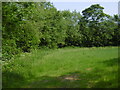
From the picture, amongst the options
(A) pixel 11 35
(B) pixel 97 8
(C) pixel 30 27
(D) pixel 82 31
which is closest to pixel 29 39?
(C) pixel 30 27

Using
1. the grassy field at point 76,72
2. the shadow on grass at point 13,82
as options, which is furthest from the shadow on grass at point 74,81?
the shadow on grass at point 13,82

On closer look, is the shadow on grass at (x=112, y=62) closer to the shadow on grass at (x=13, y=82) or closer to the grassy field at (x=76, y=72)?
the grassy field at (x=76, y=72)

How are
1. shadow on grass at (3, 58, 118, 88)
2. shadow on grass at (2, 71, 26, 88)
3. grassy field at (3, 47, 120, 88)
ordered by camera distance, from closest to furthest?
shadow on grass at (3, 58, 118, 88) < grassy field at (3, 47, 120, 88) < shadow on grass at (2, 71, 26, 88)

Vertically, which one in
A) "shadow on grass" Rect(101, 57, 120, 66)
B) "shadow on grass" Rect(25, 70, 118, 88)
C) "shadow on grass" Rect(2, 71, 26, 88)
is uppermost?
"shadow on grass" Rect(101, 57, 120, 66)

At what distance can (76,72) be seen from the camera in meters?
3.76

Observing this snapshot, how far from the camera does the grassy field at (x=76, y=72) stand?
3355mm

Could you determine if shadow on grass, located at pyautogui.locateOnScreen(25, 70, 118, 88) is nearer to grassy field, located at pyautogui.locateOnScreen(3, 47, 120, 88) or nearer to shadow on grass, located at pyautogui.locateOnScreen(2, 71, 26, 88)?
grassy field, located at pyautogui.locateOnScreen(3, 47, 120, 88)

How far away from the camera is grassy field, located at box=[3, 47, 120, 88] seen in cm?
336

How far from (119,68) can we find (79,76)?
37.2 inches

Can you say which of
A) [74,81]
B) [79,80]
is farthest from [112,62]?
[74,81]

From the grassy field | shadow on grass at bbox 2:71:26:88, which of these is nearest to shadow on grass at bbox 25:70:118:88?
the grassy field

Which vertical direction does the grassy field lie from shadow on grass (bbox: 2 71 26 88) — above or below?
above

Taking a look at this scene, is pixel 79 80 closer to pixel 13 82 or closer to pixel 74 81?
pixel 74 81

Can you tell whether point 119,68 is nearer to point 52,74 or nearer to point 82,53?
point 82,53
